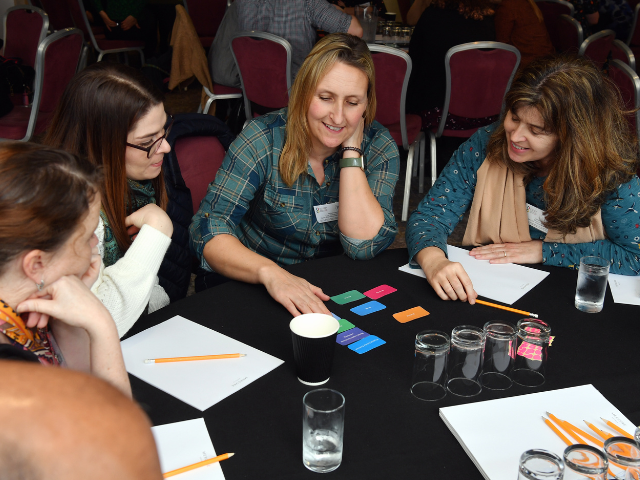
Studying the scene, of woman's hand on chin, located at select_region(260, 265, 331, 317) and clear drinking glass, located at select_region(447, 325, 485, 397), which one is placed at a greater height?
clear drinking glass, located at select_region(447, 325, 485, 397)

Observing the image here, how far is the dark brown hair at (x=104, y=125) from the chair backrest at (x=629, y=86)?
1996 millimetres

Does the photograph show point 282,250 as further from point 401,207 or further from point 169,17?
point 169,17

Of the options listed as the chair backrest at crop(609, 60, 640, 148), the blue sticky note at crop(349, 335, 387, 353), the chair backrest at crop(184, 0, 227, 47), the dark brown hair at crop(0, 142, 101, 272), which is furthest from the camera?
the chair backrest at crop(184, 0, 227, 47)

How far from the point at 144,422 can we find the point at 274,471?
2.29 ft

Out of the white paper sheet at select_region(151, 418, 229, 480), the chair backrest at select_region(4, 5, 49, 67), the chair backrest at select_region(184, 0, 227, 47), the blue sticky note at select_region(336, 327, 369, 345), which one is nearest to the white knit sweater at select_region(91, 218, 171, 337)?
the white paper sheet at select_region(151, 418, 229, 480)

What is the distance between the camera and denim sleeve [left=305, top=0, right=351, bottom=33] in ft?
13.2

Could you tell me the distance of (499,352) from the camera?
1.23m

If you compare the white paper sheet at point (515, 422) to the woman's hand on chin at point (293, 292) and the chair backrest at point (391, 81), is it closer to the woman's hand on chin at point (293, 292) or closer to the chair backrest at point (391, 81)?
the woman's hand on chin at point (293, 292)

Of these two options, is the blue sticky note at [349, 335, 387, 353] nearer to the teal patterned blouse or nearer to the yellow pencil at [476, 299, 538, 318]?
the yellow pencil at [476, 299, 538, 318]

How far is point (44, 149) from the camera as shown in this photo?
0.96 meters

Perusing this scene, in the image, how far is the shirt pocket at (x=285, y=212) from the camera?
2.01m

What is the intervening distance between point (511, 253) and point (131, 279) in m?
1.10

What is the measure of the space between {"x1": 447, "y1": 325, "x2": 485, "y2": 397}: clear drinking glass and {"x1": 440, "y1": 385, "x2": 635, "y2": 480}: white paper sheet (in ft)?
0.21

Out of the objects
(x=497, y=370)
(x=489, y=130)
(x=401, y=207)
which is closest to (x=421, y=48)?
(x=401, y=207)
